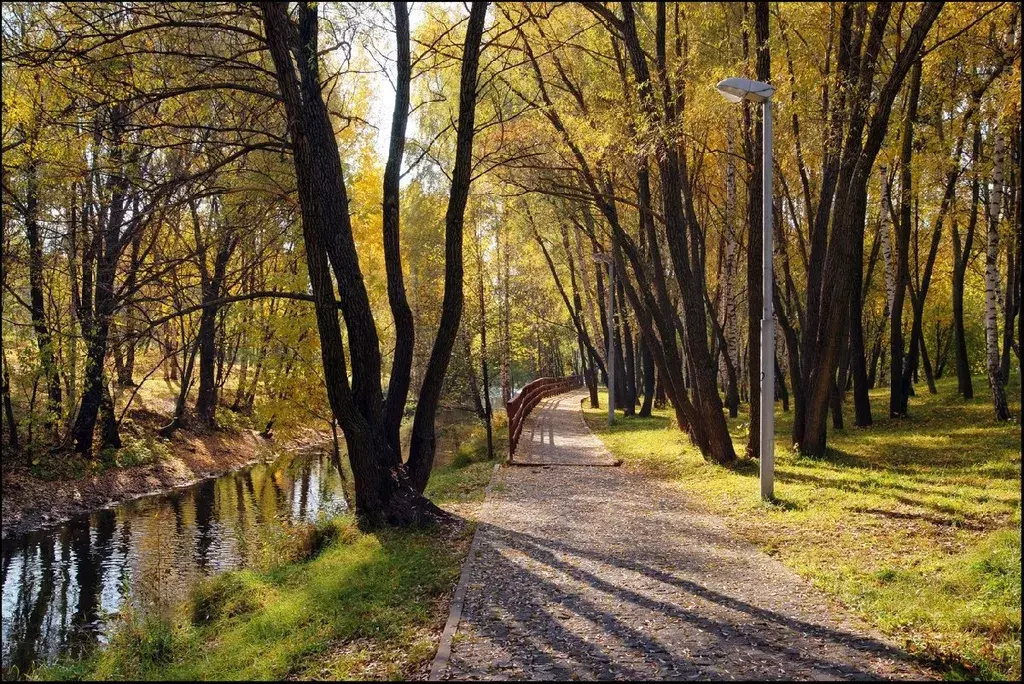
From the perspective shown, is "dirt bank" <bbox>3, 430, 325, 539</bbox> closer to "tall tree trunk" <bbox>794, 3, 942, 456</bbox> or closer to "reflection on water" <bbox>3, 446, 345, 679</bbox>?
"reflection on water" <bbox>3, 446, 345, 679</bbox>

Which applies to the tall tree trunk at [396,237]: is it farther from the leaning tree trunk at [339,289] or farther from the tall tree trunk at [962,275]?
the tall tree trunk at [962,275]

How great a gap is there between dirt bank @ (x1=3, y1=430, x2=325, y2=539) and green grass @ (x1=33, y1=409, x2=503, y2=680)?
26.4 feet

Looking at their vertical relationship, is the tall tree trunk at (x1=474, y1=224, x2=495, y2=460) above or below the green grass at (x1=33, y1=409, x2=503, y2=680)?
above

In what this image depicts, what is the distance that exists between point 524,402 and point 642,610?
53.5 feet

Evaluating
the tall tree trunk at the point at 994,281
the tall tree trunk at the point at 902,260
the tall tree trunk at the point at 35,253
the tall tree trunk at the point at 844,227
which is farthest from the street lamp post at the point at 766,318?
the tall tree trunk at the point at 35,253

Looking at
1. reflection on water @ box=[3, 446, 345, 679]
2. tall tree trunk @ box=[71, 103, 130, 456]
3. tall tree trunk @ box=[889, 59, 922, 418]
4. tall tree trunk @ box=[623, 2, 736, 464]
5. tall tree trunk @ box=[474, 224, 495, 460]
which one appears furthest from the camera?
tall tree trunk @ box=[474, 224, 495, 460]

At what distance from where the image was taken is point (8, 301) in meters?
12.5

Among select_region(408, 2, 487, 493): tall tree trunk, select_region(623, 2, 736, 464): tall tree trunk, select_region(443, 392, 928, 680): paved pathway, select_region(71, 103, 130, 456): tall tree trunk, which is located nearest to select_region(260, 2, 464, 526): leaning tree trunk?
select_region(408, 2, 487, 493): tall tree trunk

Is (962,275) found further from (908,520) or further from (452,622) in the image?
(452,622)

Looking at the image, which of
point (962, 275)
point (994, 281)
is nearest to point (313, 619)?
point (994, 281)

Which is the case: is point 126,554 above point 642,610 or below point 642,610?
below

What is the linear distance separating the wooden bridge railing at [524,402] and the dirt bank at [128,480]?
5641mm

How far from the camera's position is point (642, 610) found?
593cm

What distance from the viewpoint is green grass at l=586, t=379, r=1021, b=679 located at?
5238 mm
